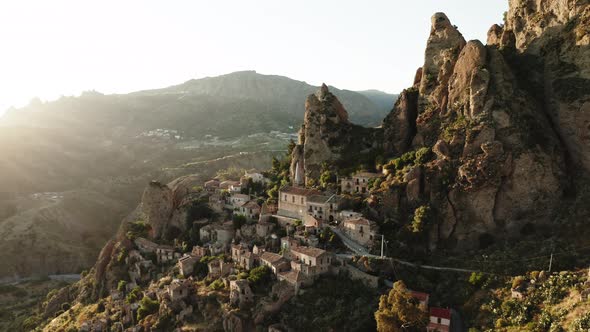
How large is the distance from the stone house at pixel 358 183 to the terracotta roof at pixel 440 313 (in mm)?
21956

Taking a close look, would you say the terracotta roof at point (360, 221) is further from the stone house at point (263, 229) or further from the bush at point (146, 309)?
the bush at point (146, 309)

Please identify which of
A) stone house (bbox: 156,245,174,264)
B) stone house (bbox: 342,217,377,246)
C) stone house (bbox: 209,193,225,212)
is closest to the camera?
stone house (bbox: 342,217,377,246)

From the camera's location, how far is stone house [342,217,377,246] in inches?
2013

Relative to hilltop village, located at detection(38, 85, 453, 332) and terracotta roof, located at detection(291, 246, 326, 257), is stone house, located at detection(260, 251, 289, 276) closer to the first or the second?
hilltop village, located at detection(38, 85, 453, 332)

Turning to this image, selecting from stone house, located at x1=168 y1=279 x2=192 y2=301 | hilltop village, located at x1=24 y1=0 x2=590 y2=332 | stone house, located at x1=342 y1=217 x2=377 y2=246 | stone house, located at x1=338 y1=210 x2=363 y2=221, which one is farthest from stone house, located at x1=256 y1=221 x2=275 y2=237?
stone house, located at x1=168 y1=279 x2=192 y2=301

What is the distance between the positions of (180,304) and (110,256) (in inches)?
1051

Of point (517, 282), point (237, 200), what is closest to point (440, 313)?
point (517, 282)

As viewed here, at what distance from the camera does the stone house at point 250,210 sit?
213 ft

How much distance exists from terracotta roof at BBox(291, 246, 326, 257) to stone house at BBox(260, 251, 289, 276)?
202 cm

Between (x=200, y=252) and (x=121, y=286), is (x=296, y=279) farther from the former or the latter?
(x=121, y=286)

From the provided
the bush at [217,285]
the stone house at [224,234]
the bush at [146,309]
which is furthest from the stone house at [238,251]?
the bush at [146,309]

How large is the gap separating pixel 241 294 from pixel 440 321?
22203 millimetres

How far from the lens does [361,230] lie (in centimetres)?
5191

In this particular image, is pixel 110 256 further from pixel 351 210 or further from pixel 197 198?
pixel 351 210
